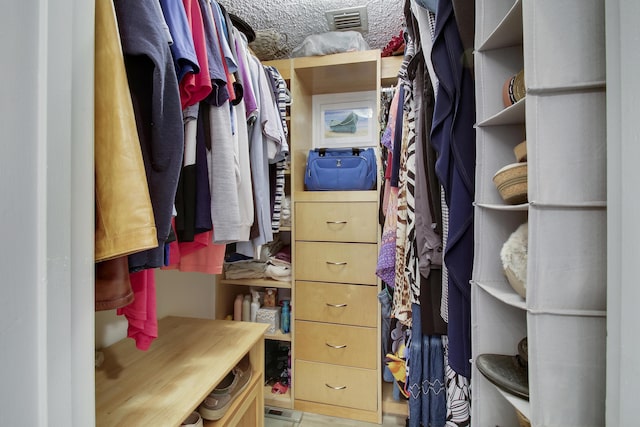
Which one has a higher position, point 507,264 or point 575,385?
point 507,264

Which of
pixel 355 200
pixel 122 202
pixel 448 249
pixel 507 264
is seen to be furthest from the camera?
pixel 355 200

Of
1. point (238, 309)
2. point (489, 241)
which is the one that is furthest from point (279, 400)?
point (489, 241)

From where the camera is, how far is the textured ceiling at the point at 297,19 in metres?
1.53

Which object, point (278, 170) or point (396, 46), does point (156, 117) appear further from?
point (396, 46)

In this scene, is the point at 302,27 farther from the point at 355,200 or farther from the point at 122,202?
the point at 122,202

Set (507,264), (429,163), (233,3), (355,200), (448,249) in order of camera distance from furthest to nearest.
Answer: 1. (355,200)
2. (233,3)
3. (429,163)
4. (448,249)
5. (507,264)

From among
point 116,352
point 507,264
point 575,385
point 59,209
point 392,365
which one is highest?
point 59,209

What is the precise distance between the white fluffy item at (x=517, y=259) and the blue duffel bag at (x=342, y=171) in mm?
1104

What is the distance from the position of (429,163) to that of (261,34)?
131 centimetres

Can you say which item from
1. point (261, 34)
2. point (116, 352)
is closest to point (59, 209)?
point (116, 352)

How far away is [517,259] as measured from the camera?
25.9 inches

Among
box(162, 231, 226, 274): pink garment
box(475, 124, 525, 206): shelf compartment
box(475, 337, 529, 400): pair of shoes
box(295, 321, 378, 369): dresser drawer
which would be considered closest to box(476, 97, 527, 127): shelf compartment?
box(475, 124, 525, 206): shelf compartment

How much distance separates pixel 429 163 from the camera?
1.02 metres

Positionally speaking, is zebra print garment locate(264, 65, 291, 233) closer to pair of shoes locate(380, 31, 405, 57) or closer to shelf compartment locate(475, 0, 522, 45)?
pair of shoes locate(380, 31, 405, 57)
